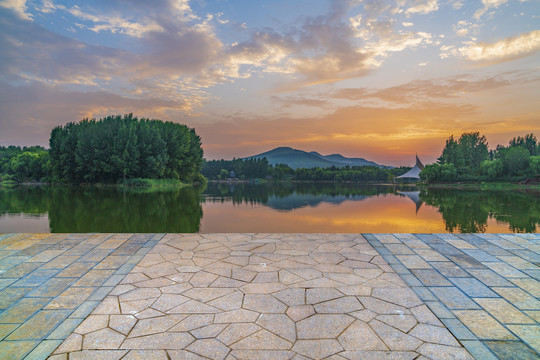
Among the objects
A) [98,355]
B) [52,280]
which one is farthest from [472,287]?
[52,280]

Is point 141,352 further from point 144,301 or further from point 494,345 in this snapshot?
point 494,345

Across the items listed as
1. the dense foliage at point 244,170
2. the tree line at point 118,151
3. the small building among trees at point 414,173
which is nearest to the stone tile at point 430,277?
the tree line at point 118,151

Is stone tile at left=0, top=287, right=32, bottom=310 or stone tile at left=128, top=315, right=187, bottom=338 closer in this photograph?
stone tile at left=128, top=315, right=187, bottom=338

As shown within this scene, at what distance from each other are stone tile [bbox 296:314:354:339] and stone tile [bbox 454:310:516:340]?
1.06 m

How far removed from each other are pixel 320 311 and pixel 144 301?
71.0 inches

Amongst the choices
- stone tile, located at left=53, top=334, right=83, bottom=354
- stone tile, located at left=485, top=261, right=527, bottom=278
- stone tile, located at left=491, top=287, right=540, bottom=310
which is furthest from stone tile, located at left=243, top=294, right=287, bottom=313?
stone tile, located at left=485, top=261, right=527, bottom=278

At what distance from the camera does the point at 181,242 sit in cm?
548

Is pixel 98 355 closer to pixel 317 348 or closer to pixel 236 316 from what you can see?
pixel 236 316

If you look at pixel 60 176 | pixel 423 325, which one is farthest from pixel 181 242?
pixel 60 176

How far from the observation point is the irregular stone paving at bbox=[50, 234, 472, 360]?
235 cm

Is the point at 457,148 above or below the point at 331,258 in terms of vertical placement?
above

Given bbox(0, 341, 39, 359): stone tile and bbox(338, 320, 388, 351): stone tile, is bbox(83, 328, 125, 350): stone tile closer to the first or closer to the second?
bbox(0, 341, 39, 359): stone tile

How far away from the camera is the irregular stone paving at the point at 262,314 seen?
2.35 metres

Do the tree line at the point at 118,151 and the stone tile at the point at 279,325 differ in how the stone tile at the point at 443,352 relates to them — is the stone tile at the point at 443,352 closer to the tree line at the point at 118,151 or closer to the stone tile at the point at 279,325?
the stone tile at the point at 279,325
